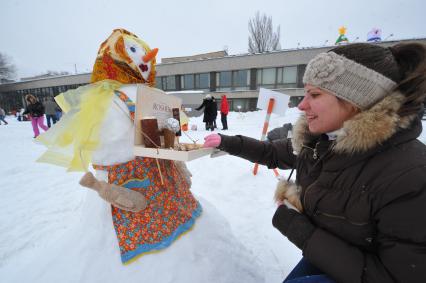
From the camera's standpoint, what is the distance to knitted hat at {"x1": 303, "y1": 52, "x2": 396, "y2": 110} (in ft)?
3.21

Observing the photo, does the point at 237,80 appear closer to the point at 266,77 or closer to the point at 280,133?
the point at 266,77

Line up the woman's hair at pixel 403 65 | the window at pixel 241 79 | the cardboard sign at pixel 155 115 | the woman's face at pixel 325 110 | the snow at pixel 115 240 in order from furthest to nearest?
the window at pixel 241 79 → the snow at pixel 115 240 → the cardboard sign at pixel 155 115 → the woman's face at pixel 325 110 → the woman's hair at pixel 403 65

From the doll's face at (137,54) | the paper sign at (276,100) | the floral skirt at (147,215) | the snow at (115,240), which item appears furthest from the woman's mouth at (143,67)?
the paper sign at (276,100)

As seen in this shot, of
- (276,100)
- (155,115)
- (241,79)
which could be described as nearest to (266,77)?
(241,79)

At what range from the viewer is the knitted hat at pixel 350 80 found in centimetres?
98

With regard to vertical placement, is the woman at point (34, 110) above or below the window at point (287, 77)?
below

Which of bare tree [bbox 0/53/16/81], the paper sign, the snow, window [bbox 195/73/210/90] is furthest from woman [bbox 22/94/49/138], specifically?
bare tree [bbox 0/53/16/81]

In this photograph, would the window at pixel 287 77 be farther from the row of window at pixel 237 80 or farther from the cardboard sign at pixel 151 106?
the cardboard sign at pixel 151 106

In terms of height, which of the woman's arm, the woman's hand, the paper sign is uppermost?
the paper sign

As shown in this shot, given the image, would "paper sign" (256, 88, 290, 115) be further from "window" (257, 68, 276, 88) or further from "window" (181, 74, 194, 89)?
"window" (181, 74, 194, 89)

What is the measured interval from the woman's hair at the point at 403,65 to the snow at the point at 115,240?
4.51 feet

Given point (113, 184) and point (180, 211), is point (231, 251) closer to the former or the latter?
point (180, 211)

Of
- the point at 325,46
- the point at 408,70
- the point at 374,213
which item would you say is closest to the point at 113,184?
the point at 374,213

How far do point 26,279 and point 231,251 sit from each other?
56.9 inches
